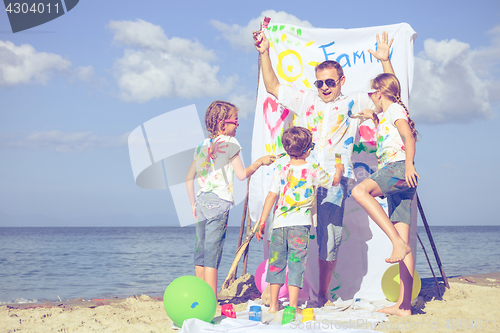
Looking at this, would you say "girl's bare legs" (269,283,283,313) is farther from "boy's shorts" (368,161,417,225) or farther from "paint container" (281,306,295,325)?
"boy's shorts" (368,161,417,225)

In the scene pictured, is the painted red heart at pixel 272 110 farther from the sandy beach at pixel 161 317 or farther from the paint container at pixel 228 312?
the paint container at pixel 228 312

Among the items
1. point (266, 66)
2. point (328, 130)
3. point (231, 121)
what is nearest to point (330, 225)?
point (328, 130)

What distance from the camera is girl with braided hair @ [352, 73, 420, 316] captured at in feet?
10.1

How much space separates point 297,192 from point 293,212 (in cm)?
17

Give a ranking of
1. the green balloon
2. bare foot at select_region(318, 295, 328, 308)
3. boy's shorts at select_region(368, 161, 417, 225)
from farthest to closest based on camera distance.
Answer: bare foot at select_region(318, 295, 328, 308)
boy's shorts at select_region(368, 161, 417, 225)
the green balloon

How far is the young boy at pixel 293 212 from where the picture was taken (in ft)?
10.6

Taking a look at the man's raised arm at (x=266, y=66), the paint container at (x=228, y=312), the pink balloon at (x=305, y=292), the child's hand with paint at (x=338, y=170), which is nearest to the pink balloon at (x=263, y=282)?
the pink balloon at (x=305, y=292)

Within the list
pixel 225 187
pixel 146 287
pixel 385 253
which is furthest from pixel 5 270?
pixel 385 253

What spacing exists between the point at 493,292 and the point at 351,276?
5.37 ft

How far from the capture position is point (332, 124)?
3.64m

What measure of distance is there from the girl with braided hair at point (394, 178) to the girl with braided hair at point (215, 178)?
0.89 meters

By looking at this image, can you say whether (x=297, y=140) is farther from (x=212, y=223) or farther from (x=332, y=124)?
(x=212, y=223)
